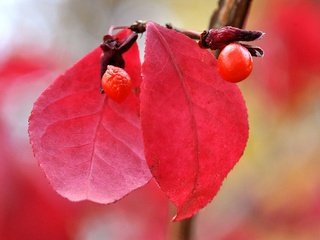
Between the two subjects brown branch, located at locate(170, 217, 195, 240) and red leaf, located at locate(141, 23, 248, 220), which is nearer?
red leaf, located at locate(141, 23, 248, 220)

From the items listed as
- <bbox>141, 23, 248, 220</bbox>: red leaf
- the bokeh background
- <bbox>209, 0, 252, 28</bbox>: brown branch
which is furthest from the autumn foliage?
the bokeh background

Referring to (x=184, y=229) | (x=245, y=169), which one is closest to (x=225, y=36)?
(x=184, y=229)

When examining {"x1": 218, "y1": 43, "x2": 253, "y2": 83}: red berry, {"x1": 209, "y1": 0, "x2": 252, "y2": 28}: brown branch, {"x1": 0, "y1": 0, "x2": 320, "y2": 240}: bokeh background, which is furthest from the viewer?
{"x1": 0, "y1": 0, "x2": 320, "y2": 240}: bokeh background

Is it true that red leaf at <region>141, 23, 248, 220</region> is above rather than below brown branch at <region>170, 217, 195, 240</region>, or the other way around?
above

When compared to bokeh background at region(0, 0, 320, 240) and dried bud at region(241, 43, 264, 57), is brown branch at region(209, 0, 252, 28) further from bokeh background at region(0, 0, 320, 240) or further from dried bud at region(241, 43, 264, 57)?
bokeh background at region(0, 0, 320, 240)

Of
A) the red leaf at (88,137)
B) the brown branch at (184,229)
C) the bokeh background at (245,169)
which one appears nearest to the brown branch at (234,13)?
the red leaf at (88,137)

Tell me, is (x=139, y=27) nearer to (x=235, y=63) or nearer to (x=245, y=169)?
(x=235, y=63)

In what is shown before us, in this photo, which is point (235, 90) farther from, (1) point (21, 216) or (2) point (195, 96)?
(1) point (21, 216)
